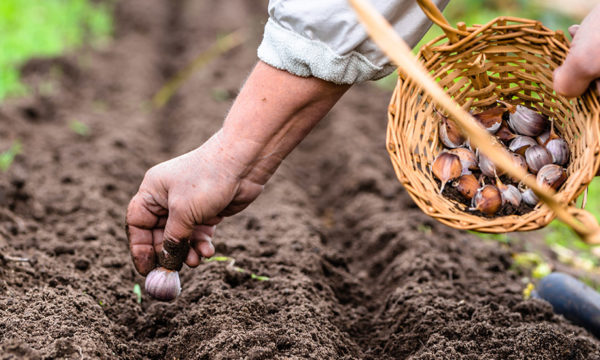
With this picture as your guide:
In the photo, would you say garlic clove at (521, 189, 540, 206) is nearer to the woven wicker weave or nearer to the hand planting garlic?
the woven wicker weave

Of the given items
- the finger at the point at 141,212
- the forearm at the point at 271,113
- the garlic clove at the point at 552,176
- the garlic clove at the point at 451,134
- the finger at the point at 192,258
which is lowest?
the finger at the point at 192,258

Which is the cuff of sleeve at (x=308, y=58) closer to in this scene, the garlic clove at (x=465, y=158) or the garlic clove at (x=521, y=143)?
the garlic clove at (x=465, y=158)

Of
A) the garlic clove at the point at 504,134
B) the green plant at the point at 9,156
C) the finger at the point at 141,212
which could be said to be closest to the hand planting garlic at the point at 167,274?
the finger at the point at 141,212

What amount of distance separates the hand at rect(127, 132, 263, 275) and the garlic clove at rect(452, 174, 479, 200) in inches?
25.9

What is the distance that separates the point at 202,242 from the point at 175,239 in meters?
0.15

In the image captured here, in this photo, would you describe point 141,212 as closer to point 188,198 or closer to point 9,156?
point 188,198

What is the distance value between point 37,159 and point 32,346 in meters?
2.26

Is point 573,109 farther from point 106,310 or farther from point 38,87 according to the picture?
point 38,87

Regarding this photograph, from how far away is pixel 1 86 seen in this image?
483 centimetres

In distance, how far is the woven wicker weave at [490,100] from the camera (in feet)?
5.64

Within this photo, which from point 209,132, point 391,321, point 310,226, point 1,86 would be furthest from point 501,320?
point 1,86

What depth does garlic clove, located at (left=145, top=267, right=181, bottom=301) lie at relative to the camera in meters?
2.17

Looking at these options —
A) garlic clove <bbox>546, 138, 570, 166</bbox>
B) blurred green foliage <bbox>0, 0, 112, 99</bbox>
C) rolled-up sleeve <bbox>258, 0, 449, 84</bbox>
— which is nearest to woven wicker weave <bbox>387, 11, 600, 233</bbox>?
garlic clove <bbox>546, 138, 570, 166</bbox>

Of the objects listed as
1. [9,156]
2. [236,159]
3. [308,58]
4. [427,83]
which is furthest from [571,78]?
[9,156]
